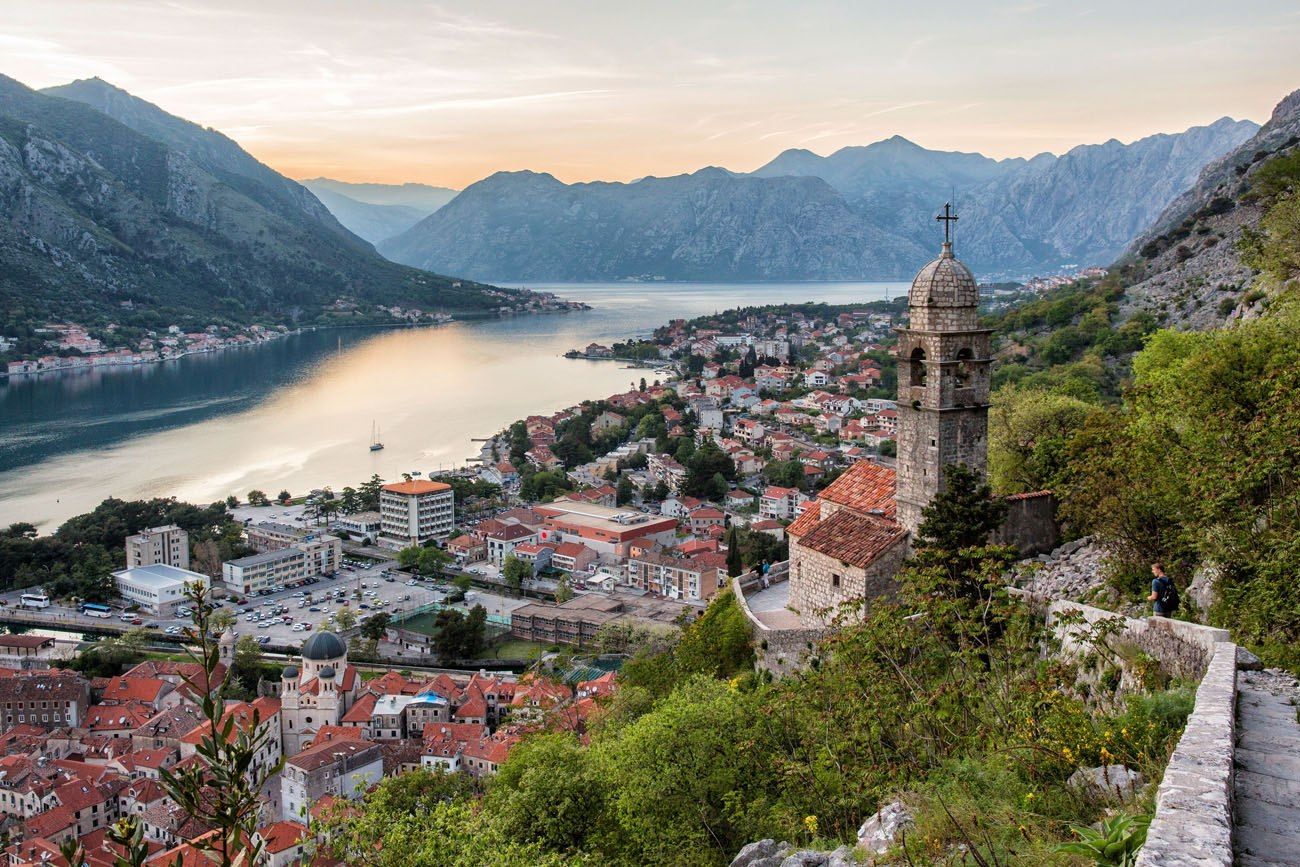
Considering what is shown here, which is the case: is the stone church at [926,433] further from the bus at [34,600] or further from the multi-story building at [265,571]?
the bus at [34,600]

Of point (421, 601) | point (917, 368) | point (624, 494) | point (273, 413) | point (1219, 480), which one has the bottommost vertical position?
point (421, 601)

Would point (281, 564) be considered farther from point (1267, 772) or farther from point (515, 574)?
point (1267, 772)

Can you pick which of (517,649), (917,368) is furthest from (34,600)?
(917,368)

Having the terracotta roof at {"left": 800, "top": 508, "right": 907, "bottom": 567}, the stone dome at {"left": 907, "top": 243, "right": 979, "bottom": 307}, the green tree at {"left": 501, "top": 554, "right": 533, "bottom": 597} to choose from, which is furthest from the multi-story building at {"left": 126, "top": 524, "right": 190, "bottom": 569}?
the stone dome at {"left": 907, "top": 243, "right": 979, "bottom": 307}

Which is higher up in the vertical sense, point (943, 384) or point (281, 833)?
point (943, 384)

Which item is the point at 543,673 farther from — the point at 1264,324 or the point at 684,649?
the point at 1264,324
